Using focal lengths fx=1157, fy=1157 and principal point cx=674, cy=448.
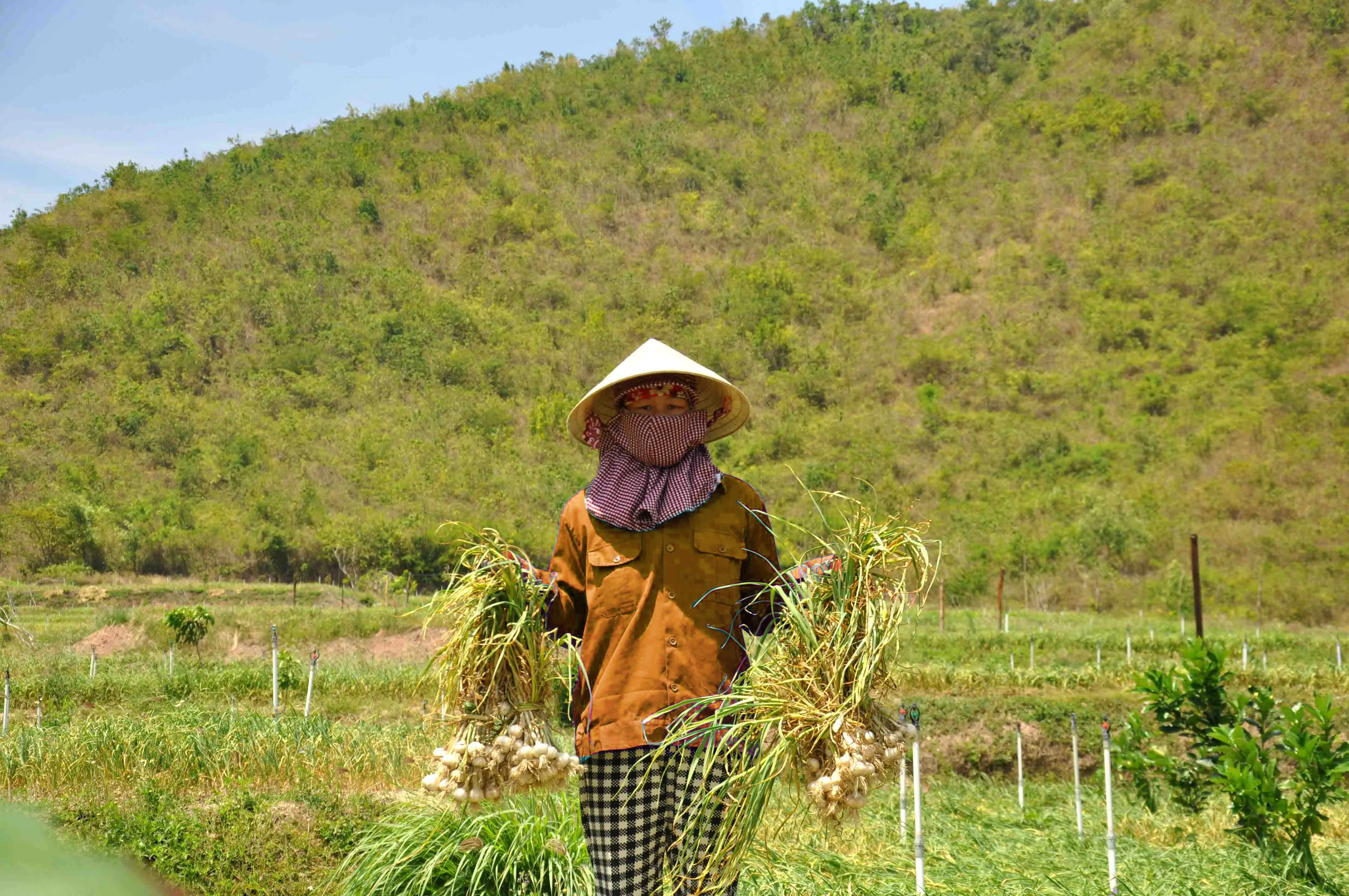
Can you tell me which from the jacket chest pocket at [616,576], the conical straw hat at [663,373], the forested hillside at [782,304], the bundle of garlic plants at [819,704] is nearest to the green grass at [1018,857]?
the bundle of garlic plants at [819,704]

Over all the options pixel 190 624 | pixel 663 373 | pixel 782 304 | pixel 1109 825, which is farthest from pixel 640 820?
pixel 782 304

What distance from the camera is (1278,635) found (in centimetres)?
1764

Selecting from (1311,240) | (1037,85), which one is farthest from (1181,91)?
(1311,240)

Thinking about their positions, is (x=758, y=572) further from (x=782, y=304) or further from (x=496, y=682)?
(x=782, y=304)

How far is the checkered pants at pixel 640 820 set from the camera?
2.54 meters

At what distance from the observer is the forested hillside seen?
30859mm

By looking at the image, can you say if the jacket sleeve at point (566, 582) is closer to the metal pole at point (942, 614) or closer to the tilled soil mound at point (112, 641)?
the metal pole at point (942, 614)

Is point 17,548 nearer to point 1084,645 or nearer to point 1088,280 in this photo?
point 1084,645

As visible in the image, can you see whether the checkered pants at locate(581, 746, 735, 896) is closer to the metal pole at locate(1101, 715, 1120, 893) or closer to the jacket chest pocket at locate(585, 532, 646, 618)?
the jacket chest pocket at locate(585, 532, 646, 618)

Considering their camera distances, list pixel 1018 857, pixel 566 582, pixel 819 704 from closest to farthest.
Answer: pixel 819 704
pixel 566 582
pixel 1018 857

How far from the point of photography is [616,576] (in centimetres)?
266

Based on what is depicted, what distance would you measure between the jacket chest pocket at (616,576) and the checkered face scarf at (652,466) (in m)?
0.04

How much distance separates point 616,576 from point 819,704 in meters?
0.55

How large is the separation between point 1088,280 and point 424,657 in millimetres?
36449
